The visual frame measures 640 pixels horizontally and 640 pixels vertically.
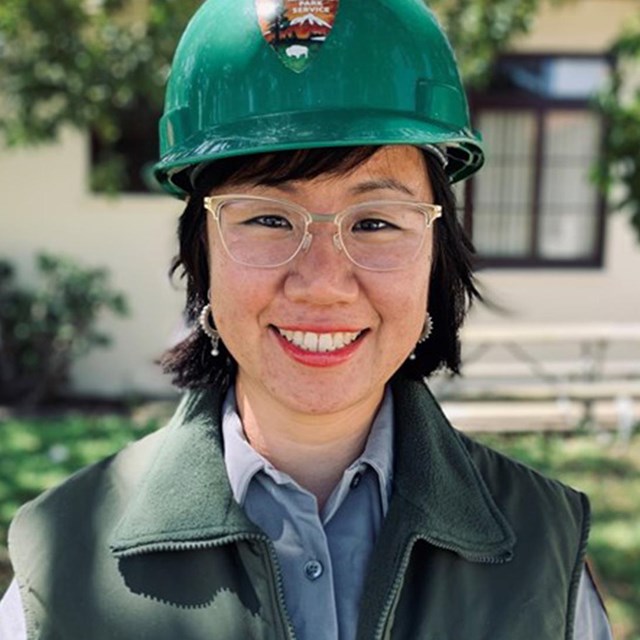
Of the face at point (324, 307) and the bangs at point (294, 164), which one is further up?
the bangs at point (294, 164)

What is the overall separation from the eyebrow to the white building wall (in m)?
7.10

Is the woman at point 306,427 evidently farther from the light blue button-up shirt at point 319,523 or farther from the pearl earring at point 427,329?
the pearl earring at point 427,329

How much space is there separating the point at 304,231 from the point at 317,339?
159mm

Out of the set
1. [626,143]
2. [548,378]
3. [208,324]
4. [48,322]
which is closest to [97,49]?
[626,143]

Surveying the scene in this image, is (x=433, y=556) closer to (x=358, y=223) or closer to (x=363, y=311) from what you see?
(x=363, y=311)

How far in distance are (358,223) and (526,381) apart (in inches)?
297

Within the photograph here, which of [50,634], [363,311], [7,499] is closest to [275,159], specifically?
[363,311]

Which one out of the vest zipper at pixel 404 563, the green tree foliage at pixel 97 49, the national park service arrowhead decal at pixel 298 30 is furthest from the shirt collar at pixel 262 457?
the green tree foliage at pixel 97 49

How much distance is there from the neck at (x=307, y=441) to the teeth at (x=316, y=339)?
0.52ft

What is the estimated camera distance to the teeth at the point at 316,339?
161 centimetres

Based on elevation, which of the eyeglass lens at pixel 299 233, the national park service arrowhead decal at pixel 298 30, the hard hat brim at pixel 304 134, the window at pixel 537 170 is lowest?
the window at pixel 537 170

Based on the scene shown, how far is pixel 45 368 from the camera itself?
859cm

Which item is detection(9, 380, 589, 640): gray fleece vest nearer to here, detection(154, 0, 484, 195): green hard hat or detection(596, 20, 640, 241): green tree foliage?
detection(154, 0, 484, 195): green hard hat

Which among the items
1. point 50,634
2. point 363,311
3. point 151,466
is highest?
point 363,311
